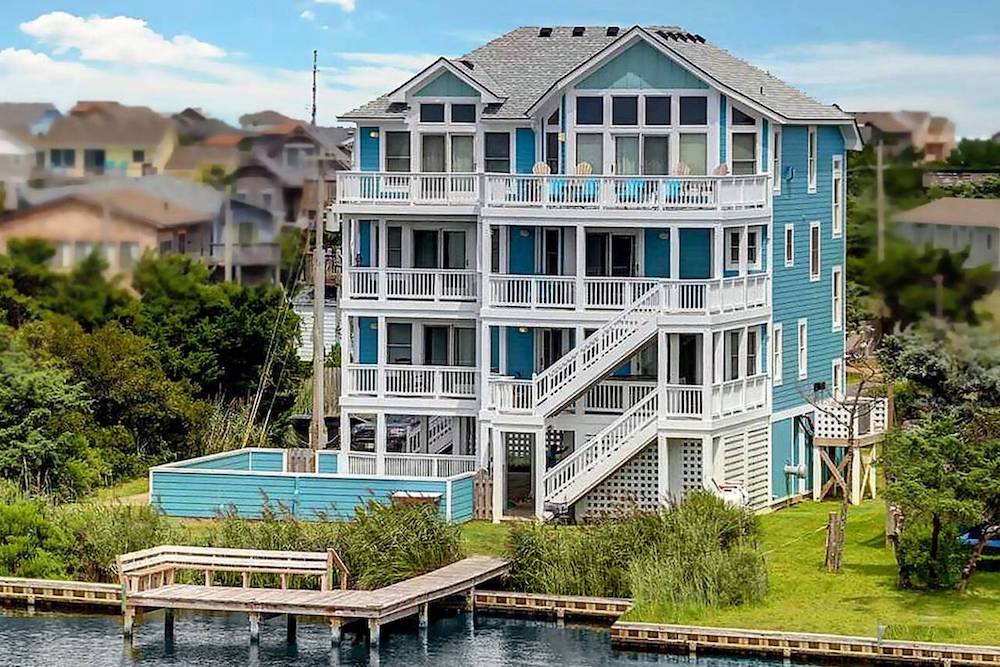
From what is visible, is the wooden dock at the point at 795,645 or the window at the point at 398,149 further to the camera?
the window at the point at 398,149

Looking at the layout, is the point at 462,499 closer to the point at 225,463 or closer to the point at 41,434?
the point at 225,463

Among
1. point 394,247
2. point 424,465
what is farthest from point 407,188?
point 424,465

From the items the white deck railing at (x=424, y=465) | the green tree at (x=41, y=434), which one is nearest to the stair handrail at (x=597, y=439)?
the white deck railing at (x=424, y=465)

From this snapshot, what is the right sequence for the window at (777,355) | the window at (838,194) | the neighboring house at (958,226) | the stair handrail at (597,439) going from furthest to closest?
the window at (838,194) → the window at (777,355) → the stair handrail at (597,439) → the neighboring house at (958,226)

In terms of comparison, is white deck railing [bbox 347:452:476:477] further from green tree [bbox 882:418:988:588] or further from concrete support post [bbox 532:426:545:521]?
green tree [bbox 882:418:988:588]

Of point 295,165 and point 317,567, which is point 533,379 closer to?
point 295,165

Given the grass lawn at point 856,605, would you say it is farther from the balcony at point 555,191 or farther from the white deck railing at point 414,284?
the white deck railing at point 414,284

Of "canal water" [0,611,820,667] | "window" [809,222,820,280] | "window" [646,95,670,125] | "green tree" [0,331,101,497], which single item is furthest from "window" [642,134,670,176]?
"green tree" [0,331,101,497]

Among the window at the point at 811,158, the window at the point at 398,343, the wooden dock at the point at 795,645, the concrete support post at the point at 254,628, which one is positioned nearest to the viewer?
the wooden dock at the point at 795,645
